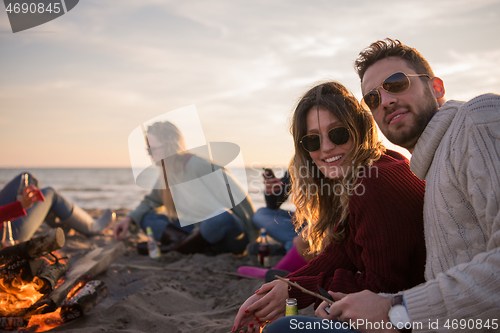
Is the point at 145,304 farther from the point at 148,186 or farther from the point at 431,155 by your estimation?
the point at 148,186

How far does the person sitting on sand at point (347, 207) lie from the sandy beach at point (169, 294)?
0.72 meters

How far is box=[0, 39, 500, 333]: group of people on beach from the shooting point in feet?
4.02

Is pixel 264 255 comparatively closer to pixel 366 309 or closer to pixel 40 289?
pixel 40 289

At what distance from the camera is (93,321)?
2604mm

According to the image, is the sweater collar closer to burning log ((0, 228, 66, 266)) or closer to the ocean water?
burning log ((0, 228, 66, 266))

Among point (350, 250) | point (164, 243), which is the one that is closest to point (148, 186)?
point (164, 243)

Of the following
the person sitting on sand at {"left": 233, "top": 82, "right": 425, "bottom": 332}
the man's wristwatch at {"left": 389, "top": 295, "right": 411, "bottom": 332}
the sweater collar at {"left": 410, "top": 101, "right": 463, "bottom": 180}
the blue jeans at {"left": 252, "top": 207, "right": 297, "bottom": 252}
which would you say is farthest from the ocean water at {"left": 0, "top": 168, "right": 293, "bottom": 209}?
the man's wristwatch at {"left": 389, "top": 295, "right": 411, "bottom": 332}

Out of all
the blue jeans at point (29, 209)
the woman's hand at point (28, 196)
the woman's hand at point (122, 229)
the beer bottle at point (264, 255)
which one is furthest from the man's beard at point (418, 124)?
the blue jeans at point (29, 209)

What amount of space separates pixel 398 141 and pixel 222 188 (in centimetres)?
352

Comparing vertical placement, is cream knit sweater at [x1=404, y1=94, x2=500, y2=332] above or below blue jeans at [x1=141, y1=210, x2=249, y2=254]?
above

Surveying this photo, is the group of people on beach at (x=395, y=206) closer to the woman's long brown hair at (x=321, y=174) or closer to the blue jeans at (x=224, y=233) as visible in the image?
the woman's long brown hair at (x=321, y=174)

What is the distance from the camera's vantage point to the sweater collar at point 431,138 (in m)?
1.51

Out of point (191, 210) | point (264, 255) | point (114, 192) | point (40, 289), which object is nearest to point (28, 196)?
point (40, 289)

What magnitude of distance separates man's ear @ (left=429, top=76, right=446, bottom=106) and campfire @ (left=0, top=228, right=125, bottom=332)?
312 centimetres
